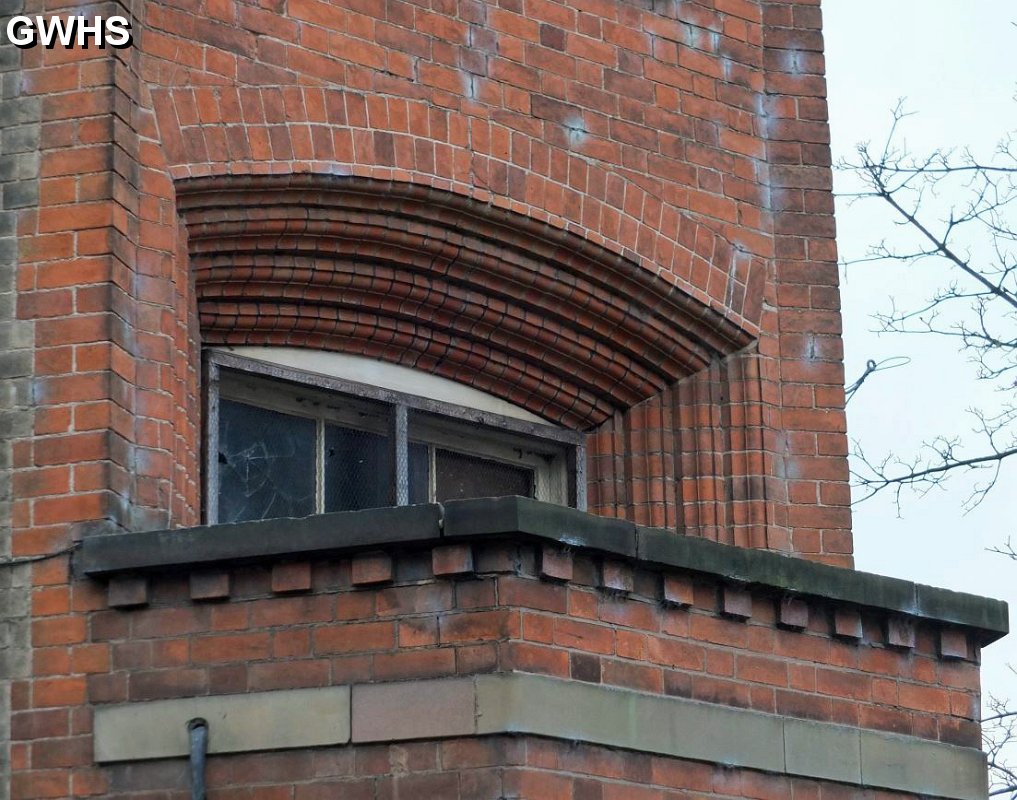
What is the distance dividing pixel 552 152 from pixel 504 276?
52 centimetres

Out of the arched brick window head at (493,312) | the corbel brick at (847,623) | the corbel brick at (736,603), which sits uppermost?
the arched brick window head at (493,312)

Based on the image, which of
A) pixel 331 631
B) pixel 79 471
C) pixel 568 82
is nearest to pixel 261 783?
pixel 331 631

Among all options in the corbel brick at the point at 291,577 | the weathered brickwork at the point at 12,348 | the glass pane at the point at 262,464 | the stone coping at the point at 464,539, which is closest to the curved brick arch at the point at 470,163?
the weathered brickwork at the point at 12,348

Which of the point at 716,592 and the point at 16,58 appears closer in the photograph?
the point at 716,592

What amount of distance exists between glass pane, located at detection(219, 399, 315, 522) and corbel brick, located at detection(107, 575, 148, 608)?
1.26 m

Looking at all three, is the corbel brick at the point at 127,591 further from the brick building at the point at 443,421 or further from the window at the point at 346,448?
the window at the point at 346,448

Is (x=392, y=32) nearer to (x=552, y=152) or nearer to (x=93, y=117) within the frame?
(x=552, y=152)

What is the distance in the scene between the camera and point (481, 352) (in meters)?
8.37

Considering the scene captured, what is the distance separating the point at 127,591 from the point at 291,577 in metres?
0.57

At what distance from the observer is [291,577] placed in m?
6.08

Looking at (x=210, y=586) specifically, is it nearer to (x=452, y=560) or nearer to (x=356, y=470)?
(x=452, y=560)

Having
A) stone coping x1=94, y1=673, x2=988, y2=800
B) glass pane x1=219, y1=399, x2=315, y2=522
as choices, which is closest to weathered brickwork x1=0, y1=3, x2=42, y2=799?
stone coping x1=94, y1=673, x2=988, y2=800

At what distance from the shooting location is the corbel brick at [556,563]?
19.4ft

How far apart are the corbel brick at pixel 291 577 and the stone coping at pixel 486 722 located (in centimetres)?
30
